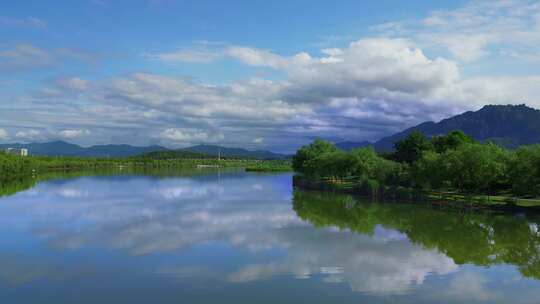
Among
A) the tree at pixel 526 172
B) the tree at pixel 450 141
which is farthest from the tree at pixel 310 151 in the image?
the tree at pixel 526 172

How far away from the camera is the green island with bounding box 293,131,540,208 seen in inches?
1471

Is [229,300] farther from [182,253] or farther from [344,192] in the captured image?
[344,192]

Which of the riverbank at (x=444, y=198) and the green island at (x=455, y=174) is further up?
the green island at (x=455, y=174)

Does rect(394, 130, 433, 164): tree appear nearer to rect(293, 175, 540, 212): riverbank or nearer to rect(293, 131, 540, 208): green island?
rect(293, 131, 540, 208): green island

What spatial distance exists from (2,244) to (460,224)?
2820 cm

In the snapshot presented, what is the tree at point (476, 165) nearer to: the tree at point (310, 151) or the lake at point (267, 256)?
the lake at point (267, 256)

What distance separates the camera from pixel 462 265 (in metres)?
21.3

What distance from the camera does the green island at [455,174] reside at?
3738 cm

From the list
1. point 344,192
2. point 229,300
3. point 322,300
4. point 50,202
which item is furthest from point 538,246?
point 50,202

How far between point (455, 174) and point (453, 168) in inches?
25.5

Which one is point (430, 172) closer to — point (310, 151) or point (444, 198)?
point (444, 198)

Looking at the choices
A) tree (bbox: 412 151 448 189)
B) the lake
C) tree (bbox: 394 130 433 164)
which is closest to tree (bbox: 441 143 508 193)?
tree (bbox: 412 151 448 189)

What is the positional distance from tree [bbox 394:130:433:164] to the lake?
31.3 metres

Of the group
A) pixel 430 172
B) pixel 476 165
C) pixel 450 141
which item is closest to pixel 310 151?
pixel 450 141
